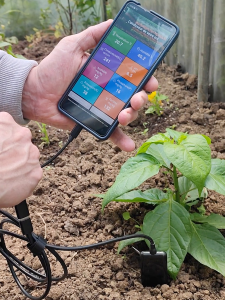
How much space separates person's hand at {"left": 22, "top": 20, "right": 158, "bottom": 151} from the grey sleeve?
4 centimetres

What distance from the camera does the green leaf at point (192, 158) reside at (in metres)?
1.02

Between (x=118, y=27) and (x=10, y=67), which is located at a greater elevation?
(x=118, y=27)

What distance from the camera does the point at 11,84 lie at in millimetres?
1254

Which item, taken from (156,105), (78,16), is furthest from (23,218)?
(78,16)

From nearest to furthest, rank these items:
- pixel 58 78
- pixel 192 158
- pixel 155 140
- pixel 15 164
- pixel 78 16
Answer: pixel 15 164, pixel 192 158, pixel 155 140, pixel 58 78, pixel 78 16

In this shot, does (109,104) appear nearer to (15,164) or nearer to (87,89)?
(87,89)

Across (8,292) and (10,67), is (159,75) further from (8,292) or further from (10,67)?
(8,292)

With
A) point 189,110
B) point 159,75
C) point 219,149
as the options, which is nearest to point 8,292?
point 219,149

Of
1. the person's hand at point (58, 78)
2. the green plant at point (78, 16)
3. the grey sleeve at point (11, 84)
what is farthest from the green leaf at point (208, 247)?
the green plant at point (78, 16)

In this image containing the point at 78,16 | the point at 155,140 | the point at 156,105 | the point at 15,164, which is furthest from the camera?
the point at 78,16

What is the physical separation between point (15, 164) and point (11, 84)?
51cm

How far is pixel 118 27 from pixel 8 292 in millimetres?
912

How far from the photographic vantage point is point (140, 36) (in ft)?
4.03

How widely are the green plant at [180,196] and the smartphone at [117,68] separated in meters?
0.17
